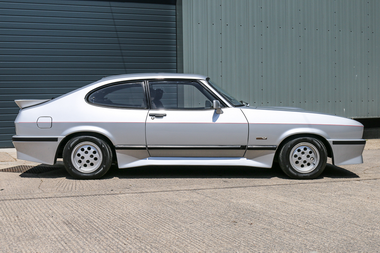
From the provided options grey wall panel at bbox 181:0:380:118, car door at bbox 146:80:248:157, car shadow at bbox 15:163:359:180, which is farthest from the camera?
grey wall panel at bbox 181:0:380:118

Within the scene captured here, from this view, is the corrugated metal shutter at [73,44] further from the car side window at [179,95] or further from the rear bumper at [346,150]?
the rear bumper at [346,150]

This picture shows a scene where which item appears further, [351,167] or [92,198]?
[351,167]

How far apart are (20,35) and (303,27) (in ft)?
23.0

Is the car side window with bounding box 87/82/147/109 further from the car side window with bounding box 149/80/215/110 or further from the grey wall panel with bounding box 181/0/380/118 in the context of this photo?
the grey wall panel with bounding box 181/0/380/118

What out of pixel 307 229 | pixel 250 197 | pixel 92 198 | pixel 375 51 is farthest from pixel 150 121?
pixel 375 51

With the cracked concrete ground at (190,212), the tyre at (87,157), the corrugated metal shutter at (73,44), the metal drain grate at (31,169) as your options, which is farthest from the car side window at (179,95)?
the corrugated metal shutter at (73,44)

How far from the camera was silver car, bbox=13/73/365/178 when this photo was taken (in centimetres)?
552

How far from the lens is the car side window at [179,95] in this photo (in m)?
5.63

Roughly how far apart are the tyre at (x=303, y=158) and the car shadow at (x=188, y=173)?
26cm

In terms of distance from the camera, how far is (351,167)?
6734 mm

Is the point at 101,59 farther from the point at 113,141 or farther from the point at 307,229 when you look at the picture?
the point at 307,229

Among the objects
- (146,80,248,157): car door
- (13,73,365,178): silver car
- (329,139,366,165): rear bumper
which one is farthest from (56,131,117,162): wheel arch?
(329,139,366,165): rear bumper

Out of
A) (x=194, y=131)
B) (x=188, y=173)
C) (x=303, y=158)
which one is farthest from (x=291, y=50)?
(x=194, y=131)

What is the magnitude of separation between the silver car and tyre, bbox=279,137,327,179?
0.04ft
